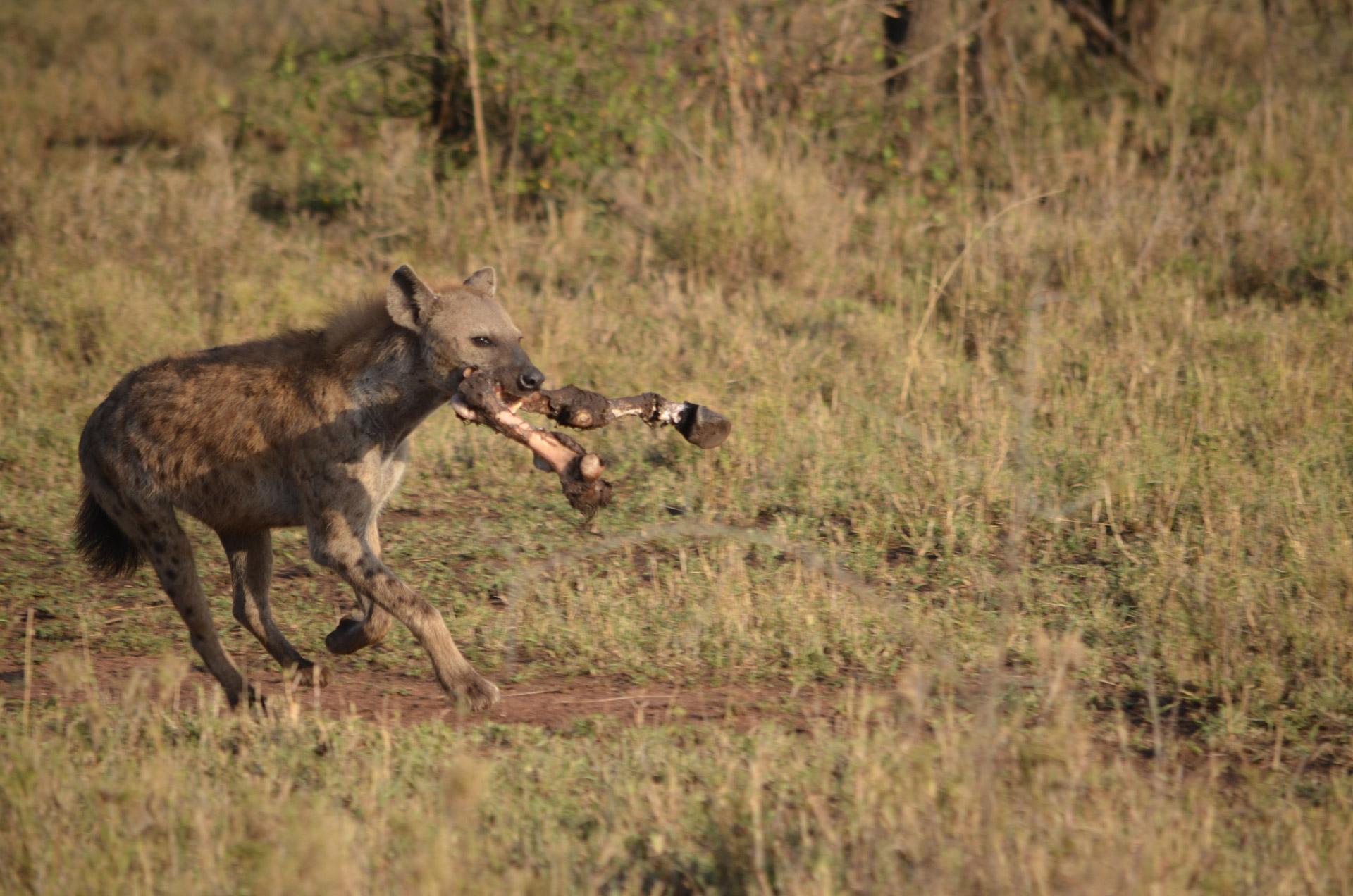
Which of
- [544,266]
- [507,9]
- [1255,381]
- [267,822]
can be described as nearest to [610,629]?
[267,822]

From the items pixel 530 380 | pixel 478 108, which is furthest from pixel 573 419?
pixel 478 108

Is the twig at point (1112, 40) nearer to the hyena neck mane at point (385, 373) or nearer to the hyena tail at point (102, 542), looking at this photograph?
the hyena neck mane at point (385, 373)

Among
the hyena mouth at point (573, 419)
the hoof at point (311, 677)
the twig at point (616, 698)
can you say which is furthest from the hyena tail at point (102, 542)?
the twig at point (616, 698)

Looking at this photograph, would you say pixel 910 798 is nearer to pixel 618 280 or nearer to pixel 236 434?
pixel 236 434

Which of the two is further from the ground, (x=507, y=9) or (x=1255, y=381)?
(x=507, y=9)

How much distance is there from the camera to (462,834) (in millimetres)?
3258

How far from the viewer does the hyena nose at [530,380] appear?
4.48m

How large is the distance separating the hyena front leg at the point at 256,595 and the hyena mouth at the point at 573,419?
101 centimetres

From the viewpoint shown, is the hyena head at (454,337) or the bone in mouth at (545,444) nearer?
the bone in mouth at (545,444)

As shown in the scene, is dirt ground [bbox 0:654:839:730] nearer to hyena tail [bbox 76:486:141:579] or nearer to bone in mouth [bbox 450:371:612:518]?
hyena tail [bbox 76:486:141:579]

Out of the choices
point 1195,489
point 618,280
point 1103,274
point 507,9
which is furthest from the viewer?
point 507,9

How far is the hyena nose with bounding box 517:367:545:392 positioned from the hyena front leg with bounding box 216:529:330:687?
3.65 feet

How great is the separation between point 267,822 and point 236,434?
1.76m

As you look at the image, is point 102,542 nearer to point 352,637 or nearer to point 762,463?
point 352,637
